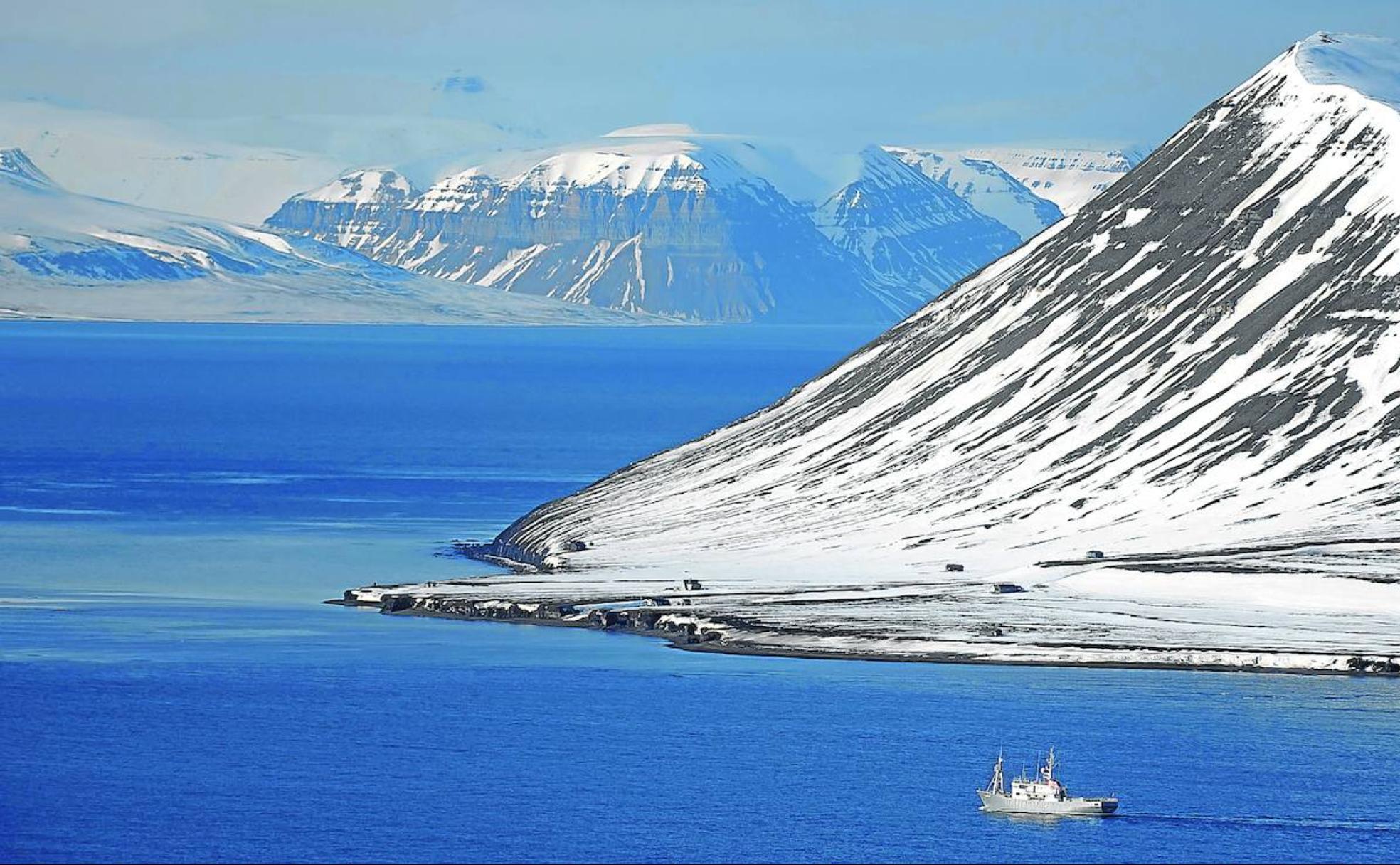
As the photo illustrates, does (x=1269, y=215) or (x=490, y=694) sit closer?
(x=490, y=694)

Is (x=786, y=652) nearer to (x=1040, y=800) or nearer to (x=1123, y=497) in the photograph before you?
(x=1040, y=800)

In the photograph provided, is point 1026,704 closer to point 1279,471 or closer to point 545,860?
point 545,860

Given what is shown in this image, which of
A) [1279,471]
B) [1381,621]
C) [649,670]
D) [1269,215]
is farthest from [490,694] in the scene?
[1269,215]

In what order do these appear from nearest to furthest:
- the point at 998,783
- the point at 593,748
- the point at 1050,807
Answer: the point at 1050,807
the point at 998,783
the point at 593,748

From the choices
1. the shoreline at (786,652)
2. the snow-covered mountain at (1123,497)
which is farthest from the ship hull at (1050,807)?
the snow-covered mountain at (1123,497)

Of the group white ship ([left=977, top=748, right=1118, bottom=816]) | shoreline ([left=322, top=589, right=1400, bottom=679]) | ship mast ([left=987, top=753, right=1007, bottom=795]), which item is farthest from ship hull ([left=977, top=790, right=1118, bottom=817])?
shoreline ([left=322, top=589, right=1400, bottom=679])

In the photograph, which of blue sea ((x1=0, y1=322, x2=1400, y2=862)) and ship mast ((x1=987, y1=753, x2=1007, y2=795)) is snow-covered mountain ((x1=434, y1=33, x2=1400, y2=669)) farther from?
ship mast ((x1=987, y1=753, x2=1007, y2=795))

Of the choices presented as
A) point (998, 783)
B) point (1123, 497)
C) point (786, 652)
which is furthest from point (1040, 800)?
point (1123, 497)
